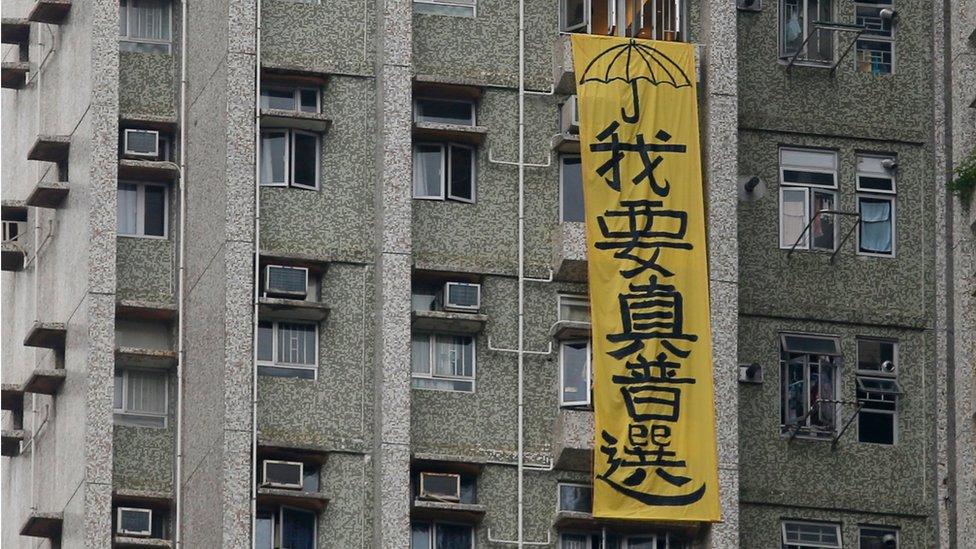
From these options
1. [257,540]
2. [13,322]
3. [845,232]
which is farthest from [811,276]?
[13,322]

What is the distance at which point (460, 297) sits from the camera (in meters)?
59.8

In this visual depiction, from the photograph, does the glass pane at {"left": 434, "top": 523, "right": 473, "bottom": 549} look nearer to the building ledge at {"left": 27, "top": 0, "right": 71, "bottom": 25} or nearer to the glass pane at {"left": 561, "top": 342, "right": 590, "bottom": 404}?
the glass pane at {"left": 561, "top": 342, "right": 590, "bottom": 404}

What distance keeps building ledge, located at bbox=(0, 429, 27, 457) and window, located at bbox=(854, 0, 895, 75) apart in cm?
1720

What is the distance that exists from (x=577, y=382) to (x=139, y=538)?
26.6ft

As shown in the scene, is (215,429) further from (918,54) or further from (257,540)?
(918,54)

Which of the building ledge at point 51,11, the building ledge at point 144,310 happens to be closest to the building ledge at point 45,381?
the building ledge at point 144,310

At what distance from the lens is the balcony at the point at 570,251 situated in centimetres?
5981

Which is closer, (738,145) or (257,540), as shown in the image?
(257,540)

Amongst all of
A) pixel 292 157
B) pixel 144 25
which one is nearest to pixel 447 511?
pixel 292 157

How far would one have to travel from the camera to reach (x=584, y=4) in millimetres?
62031

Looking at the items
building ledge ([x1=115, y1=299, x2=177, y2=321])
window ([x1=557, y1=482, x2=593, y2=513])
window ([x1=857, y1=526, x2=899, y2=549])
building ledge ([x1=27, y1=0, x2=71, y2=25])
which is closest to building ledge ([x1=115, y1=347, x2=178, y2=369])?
building ledge ([x1=115, y1=299, x2=177, y2=321])

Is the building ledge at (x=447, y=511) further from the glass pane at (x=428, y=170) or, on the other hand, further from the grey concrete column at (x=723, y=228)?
the glass pane at (x=428, y=170)

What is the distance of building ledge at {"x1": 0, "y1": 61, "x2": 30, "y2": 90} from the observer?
6712cm

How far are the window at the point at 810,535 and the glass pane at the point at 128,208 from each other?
12.8 metres
